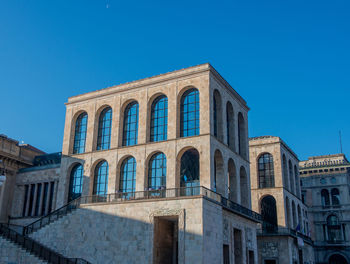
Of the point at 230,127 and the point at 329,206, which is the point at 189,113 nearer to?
→ the point at 230,127

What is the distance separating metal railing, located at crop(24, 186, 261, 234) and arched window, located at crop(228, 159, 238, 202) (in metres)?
1.87

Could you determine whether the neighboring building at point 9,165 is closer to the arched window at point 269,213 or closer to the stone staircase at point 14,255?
the stone staircase at point 14,255

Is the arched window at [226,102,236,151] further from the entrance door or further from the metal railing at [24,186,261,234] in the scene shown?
the entrance door

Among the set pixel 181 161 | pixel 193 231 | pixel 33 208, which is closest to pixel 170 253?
pixel 193 231

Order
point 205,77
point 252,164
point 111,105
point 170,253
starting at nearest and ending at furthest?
point 170,253
point 205,77
point 111,105
point 252,164

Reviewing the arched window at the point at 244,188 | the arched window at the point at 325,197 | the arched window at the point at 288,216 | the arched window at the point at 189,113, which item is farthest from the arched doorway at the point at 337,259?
the arched window at the point at 189,113

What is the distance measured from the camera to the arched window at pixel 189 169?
1465 inches

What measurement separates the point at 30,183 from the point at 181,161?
821 inches

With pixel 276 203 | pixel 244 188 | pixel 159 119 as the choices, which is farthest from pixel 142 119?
pixel 276 203

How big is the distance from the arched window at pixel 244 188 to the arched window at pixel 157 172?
9956mm

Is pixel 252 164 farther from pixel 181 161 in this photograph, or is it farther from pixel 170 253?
pixel 170 253

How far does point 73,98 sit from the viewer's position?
149ft

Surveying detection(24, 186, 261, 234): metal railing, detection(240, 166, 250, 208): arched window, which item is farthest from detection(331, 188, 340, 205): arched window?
detection(24, 186, 261, 234): metal railing

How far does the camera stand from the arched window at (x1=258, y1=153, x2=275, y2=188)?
54.5m
